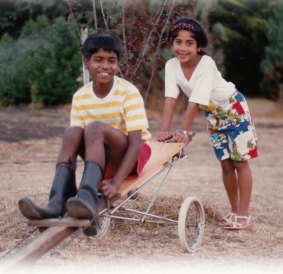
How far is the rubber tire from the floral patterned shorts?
0.58m

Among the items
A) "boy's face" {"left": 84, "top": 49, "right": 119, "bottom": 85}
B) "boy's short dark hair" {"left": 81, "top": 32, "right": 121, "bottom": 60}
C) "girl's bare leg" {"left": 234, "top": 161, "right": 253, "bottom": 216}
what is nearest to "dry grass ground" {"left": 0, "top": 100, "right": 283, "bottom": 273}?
"girl's bare leg" {"left": 234, "top": 161, "right": 253, "bottom": 216}

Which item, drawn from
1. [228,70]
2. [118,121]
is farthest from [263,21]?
[118,121]

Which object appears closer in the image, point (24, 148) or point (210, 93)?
point (210, 93)

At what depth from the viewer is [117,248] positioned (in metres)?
4.20

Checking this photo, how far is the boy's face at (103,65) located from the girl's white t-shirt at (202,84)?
69 cm

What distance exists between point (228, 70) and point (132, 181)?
1180 centimetres

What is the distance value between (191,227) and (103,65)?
135 centimetres

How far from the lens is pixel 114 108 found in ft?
13.2


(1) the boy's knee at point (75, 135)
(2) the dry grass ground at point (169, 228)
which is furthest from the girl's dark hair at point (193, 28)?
(2) the dry grass ground at point (169, 228)

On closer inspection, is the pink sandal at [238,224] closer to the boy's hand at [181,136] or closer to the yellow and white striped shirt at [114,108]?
the boy's hand at [181,136]

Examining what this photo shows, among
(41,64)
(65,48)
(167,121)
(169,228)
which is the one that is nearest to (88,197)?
(167,121)

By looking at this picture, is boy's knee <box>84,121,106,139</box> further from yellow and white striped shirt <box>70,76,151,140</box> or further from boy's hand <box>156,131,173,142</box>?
boy's hand <box>156,131,173,142</box>

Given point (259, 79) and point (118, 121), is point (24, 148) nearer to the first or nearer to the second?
point (118, 121)

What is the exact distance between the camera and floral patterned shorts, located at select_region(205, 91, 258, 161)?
4792 mm
